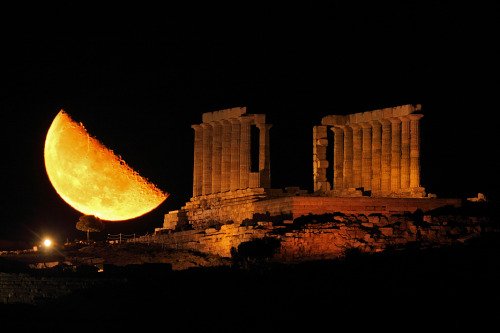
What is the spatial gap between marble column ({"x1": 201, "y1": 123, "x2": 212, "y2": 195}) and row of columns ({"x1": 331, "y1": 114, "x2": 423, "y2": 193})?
7.22m

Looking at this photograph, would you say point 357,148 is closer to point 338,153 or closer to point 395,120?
point 338,153

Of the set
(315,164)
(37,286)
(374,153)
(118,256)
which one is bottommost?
(37,286)

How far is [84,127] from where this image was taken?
8681 cm

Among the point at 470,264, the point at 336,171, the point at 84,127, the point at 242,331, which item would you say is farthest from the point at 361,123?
the point at 242,331

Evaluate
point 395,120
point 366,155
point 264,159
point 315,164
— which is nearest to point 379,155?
point 366,155

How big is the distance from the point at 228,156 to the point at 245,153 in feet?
4.88

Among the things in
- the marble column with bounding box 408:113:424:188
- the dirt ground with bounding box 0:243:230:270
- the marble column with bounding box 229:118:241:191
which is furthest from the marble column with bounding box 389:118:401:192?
the dirt ground with bounding box 0:243:230:270

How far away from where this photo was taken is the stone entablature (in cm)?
8025

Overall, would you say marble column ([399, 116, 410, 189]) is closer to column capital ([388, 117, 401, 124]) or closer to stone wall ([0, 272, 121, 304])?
column capital ([388, 117, 401, 124])

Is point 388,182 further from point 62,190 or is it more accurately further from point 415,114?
point 62,190

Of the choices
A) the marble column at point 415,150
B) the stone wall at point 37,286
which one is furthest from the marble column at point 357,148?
the stone wall at point 37,286

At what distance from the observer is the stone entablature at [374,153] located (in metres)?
80.2

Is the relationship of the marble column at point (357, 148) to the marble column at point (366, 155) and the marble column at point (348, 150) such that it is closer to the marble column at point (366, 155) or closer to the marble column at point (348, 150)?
the marble column at point (348, 150)

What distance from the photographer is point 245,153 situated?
80375 mm
